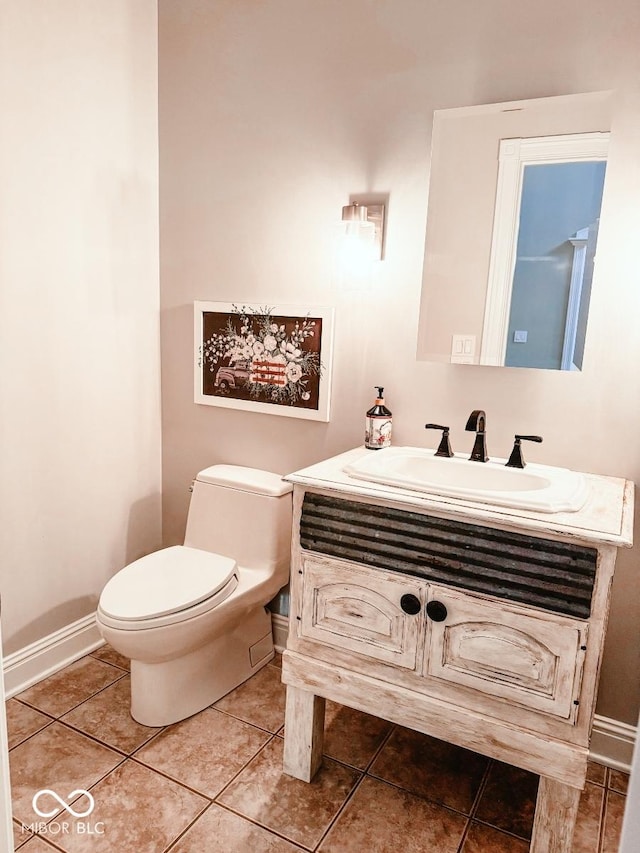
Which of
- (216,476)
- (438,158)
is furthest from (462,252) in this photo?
(216,476)

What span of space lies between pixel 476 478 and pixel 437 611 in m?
0.47

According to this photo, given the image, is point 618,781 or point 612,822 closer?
point 612,822

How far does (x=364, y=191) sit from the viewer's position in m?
2.12

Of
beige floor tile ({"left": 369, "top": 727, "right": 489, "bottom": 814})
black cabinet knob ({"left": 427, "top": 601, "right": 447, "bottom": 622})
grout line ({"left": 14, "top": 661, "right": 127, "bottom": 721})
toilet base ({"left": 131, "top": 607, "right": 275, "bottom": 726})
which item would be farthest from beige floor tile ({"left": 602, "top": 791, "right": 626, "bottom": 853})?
grout line ({"left": 14, "top": 661, "right": 127, "bottom": 721})

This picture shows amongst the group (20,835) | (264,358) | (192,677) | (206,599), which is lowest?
(20,835)

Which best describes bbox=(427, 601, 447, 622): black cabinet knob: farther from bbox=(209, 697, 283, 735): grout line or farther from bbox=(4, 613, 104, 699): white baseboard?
bbox=(4, 613, 104, 699): white baseboard

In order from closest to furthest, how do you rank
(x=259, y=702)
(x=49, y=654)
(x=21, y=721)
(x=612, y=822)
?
(x=612, y=822)
(x=21, y=721)
(x=259, y=702)
(x=49, y=654)

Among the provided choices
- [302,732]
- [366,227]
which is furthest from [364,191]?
[302,732]

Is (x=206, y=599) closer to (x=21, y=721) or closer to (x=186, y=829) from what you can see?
(x=186, y=829)

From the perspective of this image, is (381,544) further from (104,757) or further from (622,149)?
(622,149)

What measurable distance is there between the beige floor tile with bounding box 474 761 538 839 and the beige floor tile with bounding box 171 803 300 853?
554mm

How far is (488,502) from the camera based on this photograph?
5.05ft

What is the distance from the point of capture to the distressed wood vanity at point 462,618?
1438 mm

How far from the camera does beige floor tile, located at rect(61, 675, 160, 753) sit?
1.99 metres
